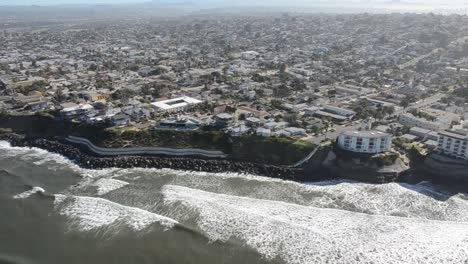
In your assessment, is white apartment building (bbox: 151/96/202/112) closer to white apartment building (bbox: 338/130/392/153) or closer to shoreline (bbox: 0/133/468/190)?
shoreline (bbox: 0/133/468/190)

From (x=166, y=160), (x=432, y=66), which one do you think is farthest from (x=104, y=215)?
(x=432, y=66)

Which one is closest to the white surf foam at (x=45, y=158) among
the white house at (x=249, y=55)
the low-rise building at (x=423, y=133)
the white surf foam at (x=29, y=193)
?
the white surf foam at (x=29, y=193)

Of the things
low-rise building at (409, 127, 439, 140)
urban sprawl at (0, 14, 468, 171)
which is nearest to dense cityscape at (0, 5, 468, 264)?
low-rise building at (409, 127, 439, 140)

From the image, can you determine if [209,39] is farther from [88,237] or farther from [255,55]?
[88,237]

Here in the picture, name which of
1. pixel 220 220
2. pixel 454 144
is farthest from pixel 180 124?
pixel 454 144

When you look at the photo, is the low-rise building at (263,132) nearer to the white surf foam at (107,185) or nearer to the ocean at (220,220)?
the ocean at (220,220)

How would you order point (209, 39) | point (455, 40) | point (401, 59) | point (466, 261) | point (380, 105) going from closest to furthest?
1. point (466, 261)
2. point (380, 105)
3. point (401, 59)
4. point (455, 40)
5. point (209, 39)

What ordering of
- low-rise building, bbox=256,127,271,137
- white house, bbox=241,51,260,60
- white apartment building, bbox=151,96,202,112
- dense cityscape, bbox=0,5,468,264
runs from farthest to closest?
white house, bbox=241,51,260,60 < white apartment building, bbox=151,96,202,112 < low-rise building, bbox=256,127,271,137 < dense cityscape, bbox=0,5,468,264
